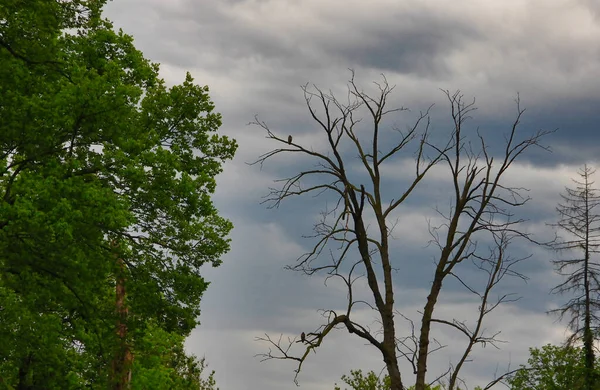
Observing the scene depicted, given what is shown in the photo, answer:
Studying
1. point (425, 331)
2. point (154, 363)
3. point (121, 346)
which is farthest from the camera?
point (154, 363)

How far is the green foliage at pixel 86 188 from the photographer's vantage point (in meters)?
18.2

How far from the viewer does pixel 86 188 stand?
18.6 metres

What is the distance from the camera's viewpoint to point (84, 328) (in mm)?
23453

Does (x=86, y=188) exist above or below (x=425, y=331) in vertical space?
above

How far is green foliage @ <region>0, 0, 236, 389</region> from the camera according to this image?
1822 centimetres

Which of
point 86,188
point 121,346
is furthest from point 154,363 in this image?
point 86,188

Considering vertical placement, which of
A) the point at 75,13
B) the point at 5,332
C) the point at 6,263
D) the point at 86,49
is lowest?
the point at 5,332

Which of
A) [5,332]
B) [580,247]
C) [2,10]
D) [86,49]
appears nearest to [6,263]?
[5,332]

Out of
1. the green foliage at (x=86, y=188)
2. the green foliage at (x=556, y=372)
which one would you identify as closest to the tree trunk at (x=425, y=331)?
the green foliage at (x=86, y=188)

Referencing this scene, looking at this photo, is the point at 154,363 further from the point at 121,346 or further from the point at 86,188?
A: the point at 86,188

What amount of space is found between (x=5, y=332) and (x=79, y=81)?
6472mm

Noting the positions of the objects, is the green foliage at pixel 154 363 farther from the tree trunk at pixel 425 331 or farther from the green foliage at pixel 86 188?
the tree trunk at pixel 425 331

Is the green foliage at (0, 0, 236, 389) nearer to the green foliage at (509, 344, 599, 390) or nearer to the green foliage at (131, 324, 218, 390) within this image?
the green foliage at (131, 324, 218, 390)

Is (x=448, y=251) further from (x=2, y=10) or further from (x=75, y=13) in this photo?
(x=75, y=13)
